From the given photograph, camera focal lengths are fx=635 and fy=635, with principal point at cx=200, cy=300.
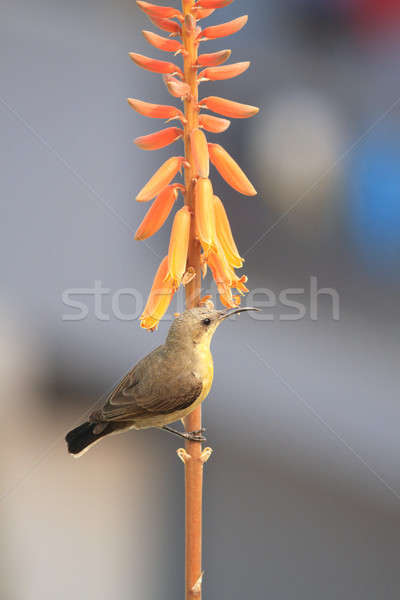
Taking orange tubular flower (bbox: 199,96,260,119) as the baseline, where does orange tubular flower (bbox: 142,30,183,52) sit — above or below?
above

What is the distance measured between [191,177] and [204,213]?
53 millimetres

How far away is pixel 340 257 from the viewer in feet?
9.00

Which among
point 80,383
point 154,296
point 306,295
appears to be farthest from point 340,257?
point 154,296

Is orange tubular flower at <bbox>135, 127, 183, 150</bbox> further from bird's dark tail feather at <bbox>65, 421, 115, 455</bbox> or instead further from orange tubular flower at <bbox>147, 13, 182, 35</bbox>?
bird's dark tail feather at <bbox>65, 421, 115, 455</bbox>

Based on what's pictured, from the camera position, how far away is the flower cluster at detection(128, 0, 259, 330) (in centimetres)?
74

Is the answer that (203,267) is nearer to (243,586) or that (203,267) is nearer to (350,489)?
(350,489)

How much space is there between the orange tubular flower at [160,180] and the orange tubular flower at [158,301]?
9 cm

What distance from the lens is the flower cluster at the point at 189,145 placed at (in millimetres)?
739

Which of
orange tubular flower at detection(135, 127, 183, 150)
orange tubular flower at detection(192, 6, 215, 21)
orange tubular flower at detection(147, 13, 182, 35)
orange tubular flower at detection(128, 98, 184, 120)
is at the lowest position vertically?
orange tubular flower at detection(135, 127, 183, 150)

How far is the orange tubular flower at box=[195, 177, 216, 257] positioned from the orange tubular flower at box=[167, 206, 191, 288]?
0.06 ft

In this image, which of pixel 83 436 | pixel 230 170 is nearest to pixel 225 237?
pixel 230 170

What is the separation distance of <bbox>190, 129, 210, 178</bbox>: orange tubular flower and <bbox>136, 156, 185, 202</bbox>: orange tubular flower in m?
0.04

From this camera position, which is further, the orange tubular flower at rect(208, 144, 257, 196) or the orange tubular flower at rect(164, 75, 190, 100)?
the orange tubular flower at rect(208, 144, 257, 196)

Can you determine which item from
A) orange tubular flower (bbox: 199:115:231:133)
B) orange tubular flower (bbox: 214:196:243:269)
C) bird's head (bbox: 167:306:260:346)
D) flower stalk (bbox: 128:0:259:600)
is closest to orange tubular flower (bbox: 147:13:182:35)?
flower stalk (bbox: 128:0:259:600)
